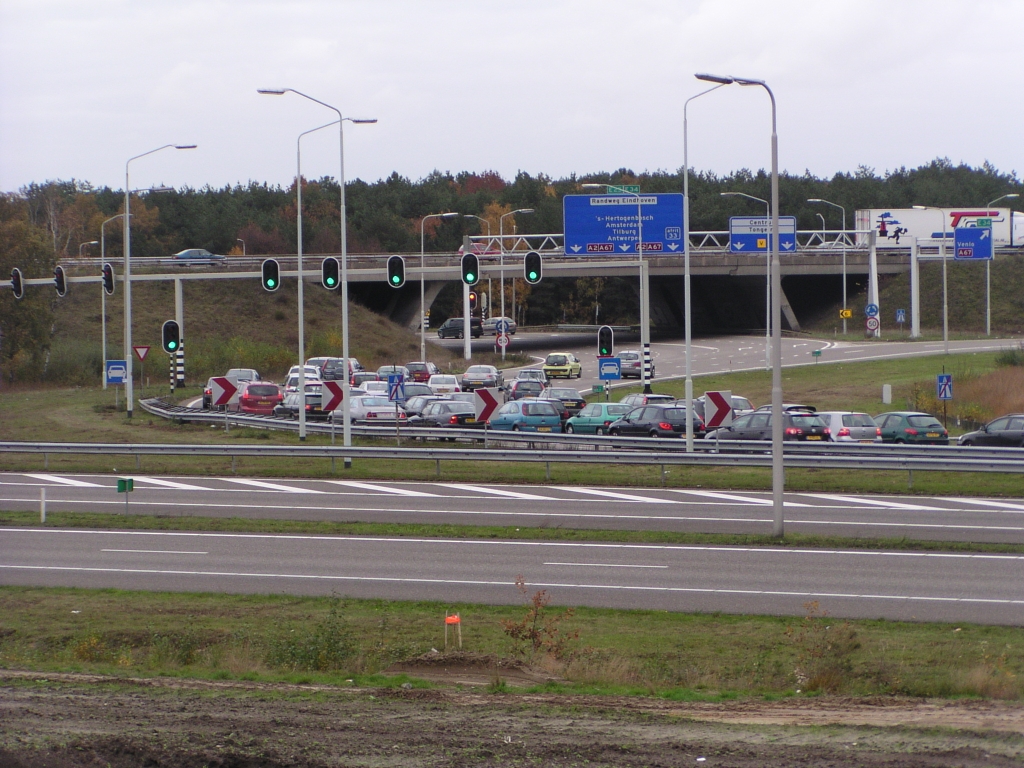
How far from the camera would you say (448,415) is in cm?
3909

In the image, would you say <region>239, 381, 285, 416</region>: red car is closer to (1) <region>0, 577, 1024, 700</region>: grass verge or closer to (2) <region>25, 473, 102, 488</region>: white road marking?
(2) <region>25, 473, 102, 488</region>: white road marking

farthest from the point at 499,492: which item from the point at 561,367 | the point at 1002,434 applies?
the point at 561,367

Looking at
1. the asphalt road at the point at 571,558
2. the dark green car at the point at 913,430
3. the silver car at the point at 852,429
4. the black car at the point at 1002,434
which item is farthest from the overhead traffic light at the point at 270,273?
the black car at the point at 1002,434

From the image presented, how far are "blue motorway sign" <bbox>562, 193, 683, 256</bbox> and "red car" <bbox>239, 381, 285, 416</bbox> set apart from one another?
14.9 m

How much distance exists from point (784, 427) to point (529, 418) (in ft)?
32.1

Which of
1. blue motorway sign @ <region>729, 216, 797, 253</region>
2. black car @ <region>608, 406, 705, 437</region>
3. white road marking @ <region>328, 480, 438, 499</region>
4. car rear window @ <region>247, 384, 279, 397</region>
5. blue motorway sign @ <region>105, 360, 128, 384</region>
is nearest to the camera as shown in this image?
white road marking @ <region>328, 480, 438, 499</region>

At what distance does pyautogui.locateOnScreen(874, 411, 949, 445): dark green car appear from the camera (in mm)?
32281

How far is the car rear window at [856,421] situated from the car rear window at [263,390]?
25.4 meters

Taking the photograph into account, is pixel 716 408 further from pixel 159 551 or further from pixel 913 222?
pixel 913 222

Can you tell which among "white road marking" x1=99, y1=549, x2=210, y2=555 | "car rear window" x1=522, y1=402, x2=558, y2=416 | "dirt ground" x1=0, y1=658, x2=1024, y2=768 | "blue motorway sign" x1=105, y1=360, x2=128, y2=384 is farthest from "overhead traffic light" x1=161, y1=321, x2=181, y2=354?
"dirt ground" x1=0, y1=658, x2=1024, y2=768

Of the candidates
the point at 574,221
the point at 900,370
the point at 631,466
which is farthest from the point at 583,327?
the point at 631,466

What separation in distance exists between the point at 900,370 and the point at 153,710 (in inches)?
2146

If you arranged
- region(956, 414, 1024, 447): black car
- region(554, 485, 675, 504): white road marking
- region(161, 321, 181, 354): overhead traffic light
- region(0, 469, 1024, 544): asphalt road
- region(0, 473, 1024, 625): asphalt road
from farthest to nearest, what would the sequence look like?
region(161, 321, 181, 354): overhead traffic light, region(956, 414, 1024, 447): black car, region(554, 485, 675, 504): white road marking, region(0, 469, 1024, 544): asphalt road, region(0, 473, 1024, 625): asphalt road

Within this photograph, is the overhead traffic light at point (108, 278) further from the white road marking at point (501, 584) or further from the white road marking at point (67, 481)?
the white road marking at point (501, 584)
